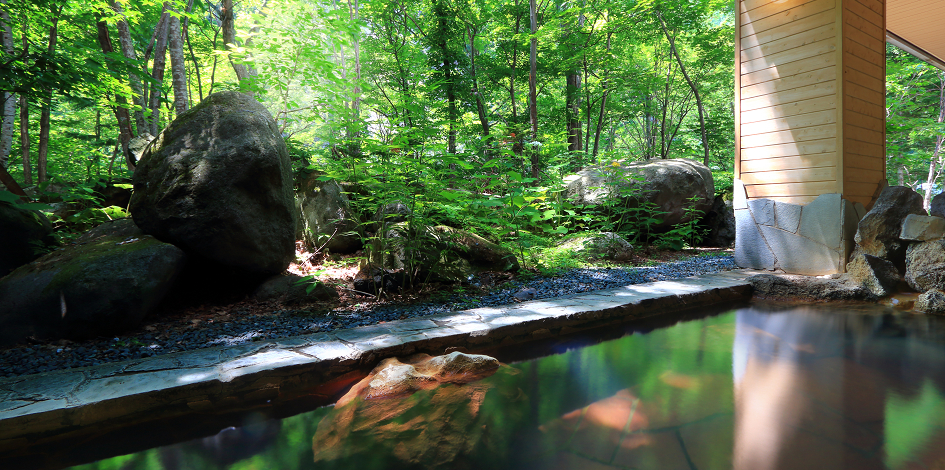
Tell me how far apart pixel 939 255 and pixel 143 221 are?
24.6 ft

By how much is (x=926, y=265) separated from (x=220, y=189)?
6864 millimetres

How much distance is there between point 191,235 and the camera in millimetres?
3369

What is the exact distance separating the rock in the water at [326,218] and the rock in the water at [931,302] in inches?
236

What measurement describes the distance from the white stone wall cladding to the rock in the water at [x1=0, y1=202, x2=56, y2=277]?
25.1 feet

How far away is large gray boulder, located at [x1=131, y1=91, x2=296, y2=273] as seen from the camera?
11.1 feet

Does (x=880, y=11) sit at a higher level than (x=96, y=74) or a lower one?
higher

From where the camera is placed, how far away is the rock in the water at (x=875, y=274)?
429 centimetres

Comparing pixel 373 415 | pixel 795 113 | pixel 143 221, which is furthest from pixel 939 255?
pixel 143 221

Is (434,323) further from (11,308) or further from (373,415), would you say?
(11,308)

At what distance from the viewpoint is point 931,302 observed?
12.7 ft

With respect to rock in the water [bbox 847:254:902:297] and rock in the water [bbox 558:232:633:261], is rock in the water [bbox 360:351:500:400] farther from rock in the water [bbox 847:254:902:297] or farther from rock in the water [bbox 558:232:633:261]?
rock in the water [bbox 847:254:902:297]

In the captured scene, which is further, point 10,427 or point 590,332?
point 590,332

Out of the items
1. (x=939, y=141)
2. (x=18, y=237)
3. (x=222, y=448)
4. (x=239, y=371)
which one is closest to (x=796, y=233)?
(x=239, y=371)

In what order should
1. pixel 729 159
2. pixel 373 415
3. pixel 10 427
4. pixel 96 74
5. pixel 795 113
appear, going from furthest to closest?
pixel 729 159 → pixel 795 113 → pixel 96 74 → pixel 373 415 → pixel 10 427
